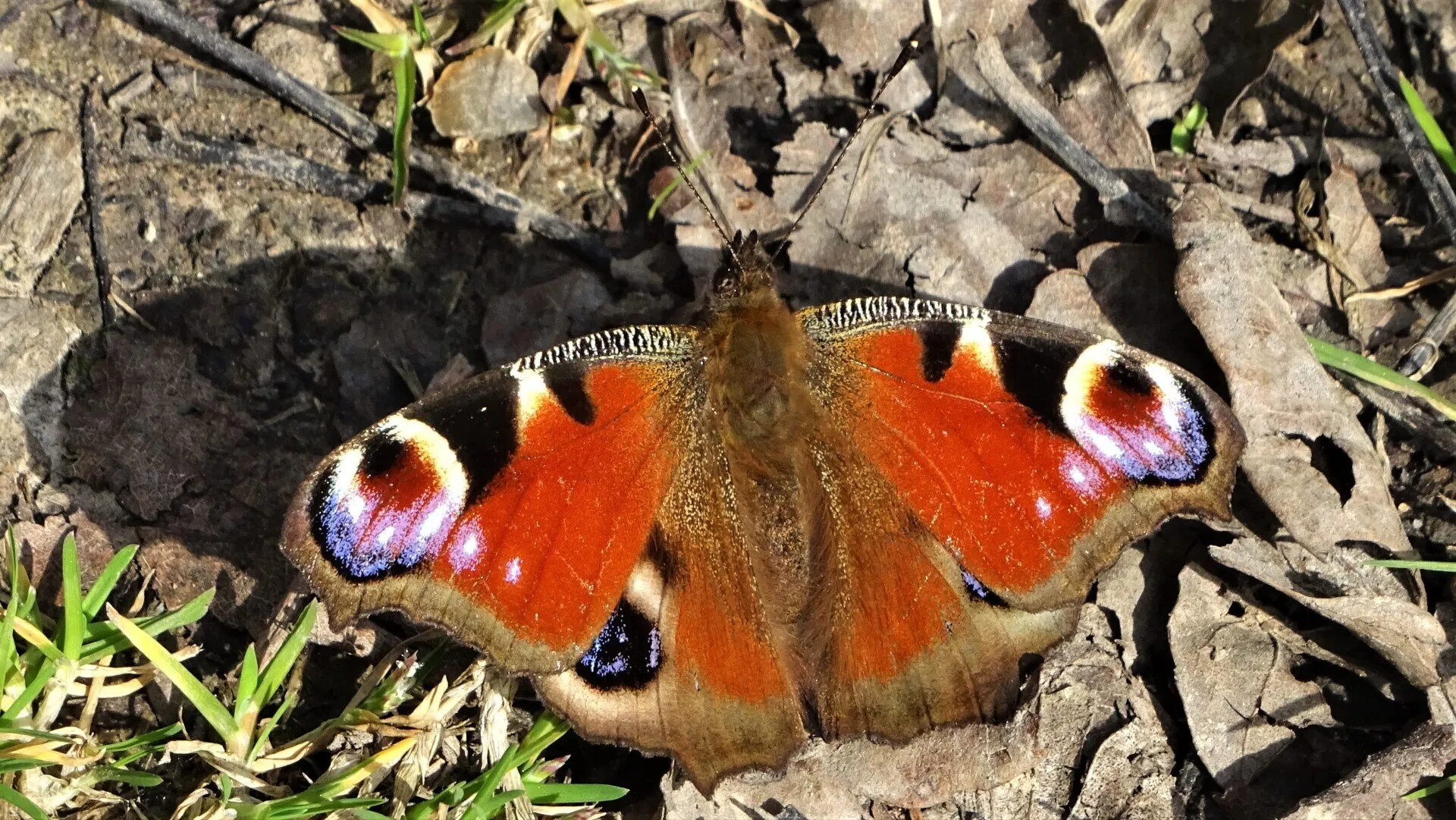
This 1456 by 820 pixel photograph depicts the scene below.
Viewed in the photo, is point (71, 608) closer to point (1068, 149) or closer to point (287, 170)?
point (287, 170)

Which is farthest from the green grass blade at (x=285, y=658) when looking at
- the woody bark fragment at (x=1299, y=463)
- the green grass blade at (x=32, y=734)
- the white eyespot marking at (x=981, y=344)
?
the woody bark fragment at (x=1299, y=463)

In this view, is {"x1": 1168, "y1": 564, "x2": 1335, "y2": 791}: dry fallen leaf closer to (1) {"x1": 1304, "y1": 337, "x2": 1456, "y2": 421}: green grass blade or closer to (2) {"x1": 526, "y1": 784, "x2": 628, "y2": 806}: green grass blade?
(1) {"x1": 1304, "y1": 337, "x2": 1456, "y2": 421}: green grass blade

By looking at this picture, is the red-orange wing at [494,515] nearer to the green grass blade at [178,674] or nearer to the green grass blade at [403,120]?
the green grass blade at [178,674]

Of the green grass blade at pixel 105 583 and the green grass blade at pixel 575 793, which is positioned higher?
the green grass blade at pixel 105 583

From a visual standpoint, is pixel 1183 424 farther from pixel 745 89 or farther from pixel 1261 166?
pixel 745 89

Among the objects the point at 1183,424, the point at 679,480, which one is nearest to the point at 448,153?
the point at 679,480

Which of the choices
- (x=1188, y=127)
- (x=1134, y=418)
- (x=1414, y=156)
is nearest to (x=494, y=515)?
(x=1134, y=418)

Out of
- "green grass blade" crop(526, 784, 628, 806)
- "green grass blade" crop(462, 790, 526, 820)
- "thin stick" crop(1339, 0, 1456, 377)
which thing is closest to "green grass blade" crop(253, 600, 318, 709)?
"green grass blade" crop(462, 790, 526, 820)
